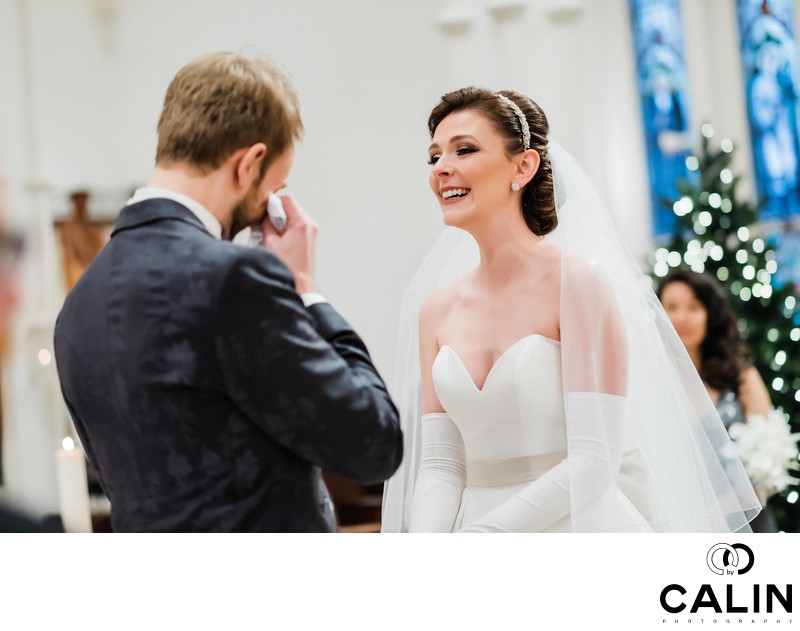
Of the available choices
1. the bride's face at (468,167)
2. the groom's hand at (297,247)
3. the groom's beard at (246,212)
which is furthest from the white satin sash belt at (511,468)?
the groom's beard at (246,212)

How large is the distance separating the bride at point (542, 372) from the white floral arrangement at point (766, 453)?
1.45 meters

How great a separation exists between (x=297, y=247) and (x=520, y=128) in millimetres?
751

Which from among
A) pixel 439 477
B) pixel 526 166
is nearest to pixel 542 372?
pixel 439 477

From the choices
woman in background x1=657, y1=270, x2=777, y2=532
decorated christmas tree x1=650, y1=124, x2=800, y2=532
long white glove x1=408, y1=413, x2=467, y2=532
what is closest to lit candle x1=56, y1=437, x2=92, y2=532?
long white glove x1=408, y1=413, x2=467, y2=532

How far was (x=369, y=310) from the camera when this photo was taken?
541cm

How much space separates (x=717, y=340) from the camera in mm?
4234

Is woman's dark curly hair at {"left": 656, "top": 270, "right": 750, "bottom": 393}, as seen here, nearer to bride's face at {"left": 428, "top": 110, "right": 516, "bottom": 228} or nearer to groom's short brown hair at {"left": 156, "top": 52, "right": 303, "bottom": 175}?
bride's face at {"left": 428, "top": 110, "right": 516, "bottom": 228}

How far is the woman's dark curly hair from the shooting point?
4.18m
